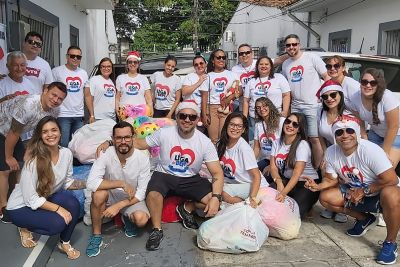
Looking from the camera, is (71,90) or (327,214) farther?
(71,90)

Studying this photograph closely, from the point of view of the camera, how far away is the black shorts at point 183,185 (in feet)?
13.6

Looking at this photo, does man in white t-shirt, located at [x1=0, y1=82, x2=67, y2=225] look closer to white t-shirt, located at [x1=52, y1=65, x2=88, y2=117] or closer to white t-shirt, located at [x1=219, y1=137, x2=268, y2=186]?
white t-shirt, located at [x1=52, y1=65, x2=88, y2=117]

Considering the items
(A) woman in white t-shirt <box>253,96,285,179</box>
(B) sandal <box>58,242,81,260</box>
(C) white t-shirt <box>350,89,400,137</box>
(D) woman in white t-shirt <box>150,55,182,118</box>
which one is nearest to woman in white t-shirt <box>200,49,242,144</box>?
(D) woman in white t-shirt <box>150,55,182,118</box>

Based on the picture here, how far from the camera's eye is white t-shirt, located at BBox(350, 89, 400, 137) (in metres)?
4.21

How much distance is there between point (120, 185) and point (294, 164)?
1789mm

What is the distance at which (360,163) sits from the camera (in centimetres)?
380

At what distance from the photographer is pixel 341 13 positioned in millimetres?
12664

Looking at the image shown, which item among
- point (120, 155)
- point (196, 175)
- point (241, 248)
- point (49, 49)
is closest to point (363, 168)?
point (241, 248)

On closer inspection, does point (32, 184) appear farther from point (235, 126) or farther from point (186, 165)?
point (235, 126)

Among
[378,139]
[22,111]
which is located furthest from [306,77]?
[22,111]

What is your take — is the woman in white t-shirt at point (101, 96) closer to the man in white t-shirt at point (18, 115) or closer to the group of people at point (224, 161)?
the group of people at point (224, 161)

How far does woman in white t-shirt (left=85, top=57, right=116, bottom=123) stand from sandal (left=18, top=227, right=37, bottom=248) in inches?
97.0

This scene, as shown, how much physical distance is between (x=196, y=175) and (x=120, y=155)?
81 centimetres

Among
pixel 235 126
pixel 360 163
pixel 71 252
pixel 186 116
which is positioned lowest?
pixel 71 252
